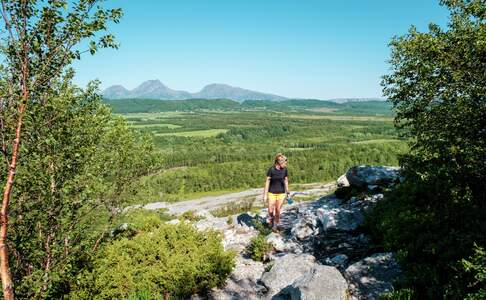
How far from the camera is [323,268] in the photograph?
9.34 metres

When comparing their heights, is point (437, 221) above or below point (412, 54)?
below

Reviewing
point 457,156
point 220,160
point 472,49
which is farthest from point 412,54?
point 220,160

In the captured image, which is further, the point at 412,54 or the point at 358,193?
the point at 358,193

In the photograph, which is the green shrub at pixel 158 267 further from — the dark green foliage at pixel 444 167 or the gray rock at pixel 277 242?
the dark green foliage at pixel 444 167

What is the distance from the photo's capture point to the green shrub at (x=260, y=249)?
13.8m

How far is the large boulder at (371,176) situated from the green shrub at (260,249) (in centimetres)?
1024

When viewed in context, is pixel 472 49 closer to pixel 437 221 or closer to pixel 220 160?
pixel 437 221

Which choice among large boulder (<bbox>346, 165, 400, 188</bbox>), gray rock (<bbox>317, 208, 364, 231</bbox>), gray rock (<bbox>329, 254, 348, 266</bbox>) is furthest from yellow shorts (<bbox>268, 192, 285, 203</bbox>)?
large boulder (<bbox>346, 165, 400, 188</bbox>)

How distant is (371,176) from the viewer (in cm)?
2194

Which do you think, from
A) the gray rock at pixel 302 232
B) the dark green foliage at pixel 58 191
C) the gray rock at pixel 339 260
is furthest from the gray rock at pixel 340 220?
the dark green foliage at pixel 58 191

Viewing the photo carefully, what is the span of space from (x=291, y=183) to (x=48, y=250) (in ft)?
426

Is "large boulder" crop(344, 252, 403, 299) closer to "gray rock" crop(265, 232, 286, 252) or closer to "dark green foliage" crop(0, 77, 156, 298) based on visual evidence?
"gray rock" crop(265, 232, 286, 252)

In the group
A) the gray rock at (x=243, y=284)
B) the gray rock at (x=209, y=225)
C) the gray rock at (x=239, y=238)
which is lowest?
the gray rock at (x=209, y=225)

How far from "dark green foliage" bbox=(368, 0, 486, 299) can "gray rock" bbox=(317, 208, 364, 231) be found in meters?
1.02
